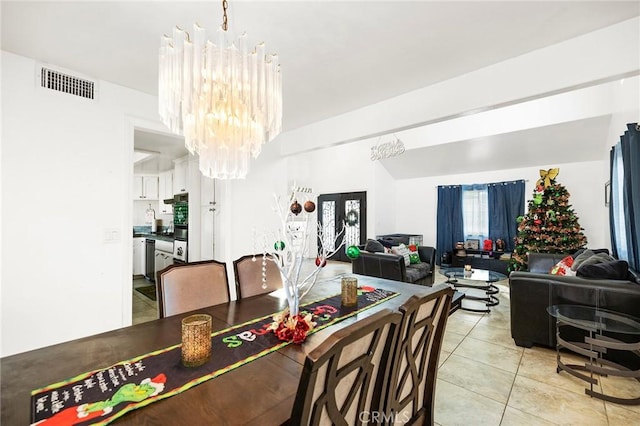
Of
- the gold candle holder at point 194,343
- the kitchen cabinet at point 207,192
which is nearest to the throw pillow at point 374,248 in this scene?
the kitchen cabinet at point 207,192

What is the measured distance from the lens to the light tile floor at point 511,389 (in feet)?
5.75

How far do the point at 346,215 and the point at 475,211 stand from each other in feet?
10.8

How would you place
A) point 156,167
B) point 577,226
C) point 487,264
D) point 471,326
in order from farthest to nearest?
point 487,264 → point 156,167 → point 577,226 → point 471,326

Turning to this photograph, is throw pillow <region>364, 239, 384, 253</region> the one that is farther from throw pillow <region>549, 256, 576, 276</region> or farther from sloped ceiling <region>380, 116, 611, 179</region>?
sloped ceiling <region>380, 116, 611, 179</region>

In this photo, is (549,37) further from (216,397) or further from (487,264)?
(487,264)

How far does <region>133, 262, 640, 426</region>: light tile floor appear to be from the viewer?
175cm

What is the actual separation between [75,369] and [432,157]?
265 inches

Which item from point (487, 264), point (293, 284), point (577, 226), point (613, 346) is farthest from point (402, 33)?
point (487, 264)

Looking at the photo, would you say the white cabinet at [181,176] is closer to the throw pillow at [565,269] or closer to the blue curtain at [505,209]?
the throw pillow at [565,269]

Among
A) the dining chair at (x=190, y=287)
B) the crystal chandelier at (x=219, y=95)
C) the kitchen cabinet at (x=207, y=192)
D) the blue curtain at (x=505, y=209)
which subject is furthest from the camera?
the blue curtain at (x=505, y=209)

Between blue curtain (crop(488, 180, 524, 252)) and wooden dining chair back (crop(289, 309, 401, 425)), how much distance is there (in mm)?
6465

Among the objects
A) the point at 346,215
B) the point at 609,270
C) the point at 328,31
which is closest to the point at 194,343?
the point at 328,31

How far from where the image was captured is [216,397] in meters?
0.85

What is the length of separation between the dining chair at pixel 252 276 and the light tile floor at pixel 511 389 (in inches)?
→ 55.9
